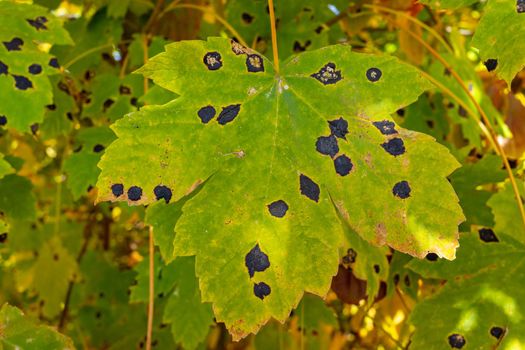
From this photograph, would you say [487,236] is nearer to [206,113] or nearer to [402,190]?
[402,190]

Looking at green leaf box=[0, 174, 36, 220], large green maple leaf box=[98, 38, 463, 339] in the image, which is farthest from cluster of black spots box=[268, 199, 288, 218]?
green leaf box=[0, 174, 36, 220]

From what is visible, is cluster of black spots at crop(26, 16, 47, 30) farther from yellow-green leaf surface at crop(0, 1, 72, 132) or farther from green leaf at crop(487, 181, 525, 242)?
green leaf at crop(487, 181, 525, 242)

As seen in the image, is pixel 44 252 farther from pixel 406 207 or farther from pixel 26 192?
pixel 406 207

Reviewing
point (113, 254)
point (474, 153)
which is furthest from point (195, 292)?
point (113, 254)

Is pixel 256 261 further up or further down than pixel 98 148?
further up

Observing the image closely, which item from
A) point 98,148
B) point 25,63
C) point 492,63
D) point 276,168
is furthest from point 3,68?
point 492,63

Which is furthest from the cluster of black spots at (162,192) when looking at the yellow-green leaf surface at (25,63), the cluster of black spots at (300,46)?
the cluster of black spots at (300,46)
